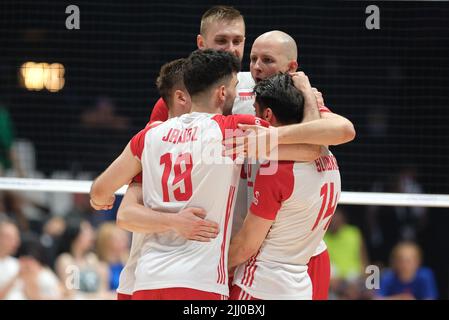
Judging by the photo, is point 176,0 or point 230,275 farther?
point 176,0

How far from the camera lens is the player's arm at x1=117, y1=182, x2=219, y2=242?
155 inches

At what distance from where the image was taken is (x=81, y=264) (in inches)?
328

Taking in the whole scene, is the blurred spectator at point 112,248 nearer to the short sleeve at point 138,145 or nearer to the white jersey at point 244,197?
the white jersey at point 244,197

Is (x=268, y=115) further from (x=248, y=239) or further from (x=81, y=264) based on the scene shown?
(x=81, y=264)

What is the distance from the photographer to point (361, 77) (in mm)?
8141

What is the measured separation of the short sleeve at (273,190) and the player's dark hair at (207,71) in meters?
0.51

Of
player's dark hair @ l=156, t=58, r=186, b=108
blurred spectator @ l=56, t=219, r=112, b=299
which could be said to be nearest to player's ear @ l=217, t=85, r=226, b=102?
player's dark hair @ l=156, t=58, r=186, b=108

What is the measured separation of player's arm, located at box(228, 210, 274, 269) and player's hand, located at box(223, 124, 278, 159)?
0.33 metres

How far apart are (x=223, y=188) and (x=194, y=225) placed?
0.23 m

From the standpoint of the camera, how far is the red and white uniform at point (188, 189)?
3984mm
